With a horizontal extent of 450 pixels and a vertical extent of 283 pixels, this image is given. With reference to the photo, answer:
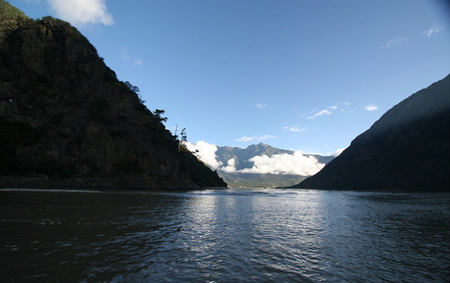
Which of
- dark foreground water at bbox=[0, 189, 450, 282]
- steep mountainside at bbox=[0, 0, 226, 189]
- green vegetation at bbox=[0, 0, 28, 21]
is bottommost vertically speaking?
dark foreground water at bbox=[0, 189, 450, 282]

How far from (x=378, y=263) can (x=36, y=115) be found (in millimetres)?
98552

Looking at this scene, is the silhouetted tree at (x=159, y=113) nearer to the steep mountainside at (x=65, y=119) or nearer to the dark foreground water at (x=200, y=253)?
the steep mountainside at (x=65, y=119)

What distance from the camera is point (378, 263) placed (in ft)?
43.2

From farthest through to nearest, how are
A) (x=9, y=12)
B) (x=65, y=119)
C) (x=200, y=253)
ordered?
(x=9, y=12), (x=65, y=119), (x=200, y=253)

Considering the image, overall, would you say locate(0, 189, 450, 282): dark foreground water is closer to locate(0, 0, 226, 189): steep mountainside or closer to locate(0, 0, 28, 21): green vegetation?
locate(0, 0, 226, 189): steep mountainside

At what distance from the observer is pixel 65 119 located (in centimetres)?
8219

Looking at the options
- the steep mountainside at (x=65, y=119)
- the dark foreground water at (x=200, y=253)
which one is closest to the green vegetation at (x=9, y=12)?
the steep mountainside at (x=65, y=119)

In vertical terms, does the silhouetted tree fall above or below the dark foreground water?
above

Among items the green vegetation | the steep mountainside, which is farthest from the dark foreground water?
the green vegetation

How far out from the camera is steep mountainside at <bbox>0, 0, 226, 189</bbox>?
6931 cm

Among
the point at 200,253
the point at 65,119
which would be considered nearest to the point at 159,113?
the point at 65,119

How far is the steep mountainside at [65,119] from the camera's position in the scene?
69312 millimetres

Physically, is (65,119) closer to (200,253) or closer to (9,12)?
(9,12)

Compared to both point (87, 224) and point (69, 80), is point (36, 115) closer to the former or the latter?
point (69, 80)
